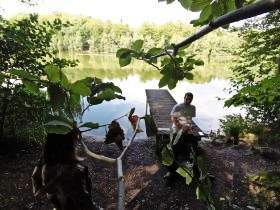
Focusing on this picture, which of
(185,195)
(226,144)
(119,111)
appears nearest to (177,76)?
(185,195)

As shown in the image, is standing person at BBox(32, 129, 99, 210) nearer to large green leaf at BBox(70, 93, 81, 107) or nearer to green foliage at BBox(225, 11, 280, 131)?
large green leaf at BBox(70, 93, 81, 107)

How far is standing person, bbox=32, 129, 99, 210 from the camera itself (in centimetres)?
146

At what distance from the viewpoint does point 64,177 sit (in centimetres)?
144

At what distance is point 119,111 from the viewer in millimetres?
20672

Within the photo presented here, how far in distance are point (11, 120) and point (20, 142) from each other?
2.12ft

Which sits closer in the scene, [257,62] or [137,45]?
[137,45]

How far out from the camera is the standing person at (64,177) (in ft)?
4.78

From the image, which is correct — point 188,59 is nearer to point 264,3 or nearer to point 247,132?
point 264,3

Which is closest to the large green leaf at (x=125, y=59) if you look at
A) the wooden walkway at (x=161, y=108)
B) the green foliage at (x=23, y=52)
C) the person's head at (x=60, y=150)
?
the person's head at (x=60, y=150)

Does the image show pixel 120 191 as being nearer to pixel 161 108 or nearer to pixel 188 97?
pixel 188 97

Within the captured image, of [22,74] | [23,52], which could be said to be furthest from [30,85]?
[23,52]

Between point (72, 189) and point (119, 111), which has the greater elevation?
point (72, 189)

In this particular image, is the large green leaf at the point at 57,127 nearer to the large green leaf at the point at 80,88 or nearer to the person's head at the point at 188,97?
the large green leaf at the point at 80,88

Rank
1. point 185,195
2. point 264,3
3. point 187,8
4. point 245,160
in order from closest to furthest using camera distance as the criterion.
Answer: point 264,3, point 187,8, point 185,195, point 245,160
